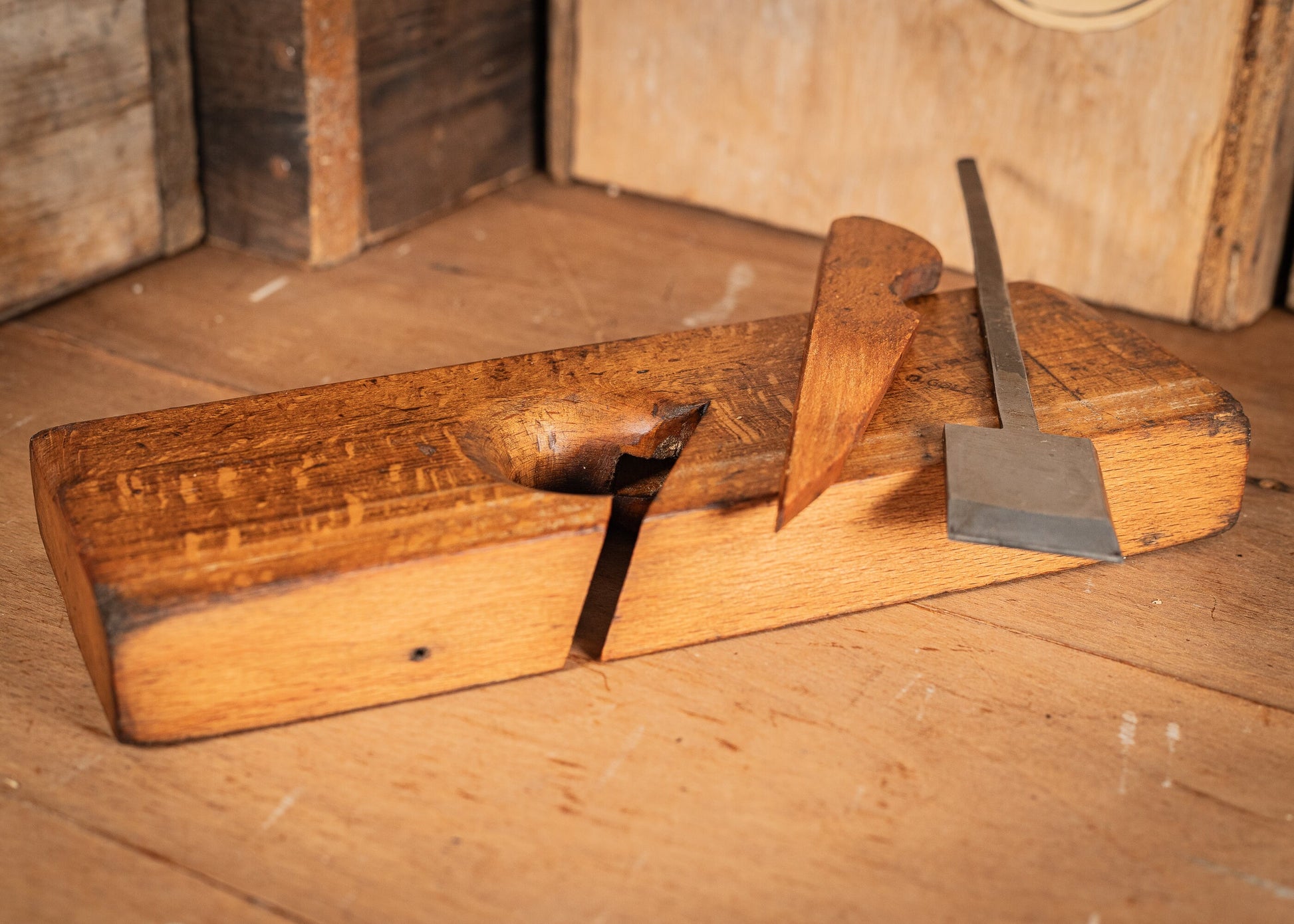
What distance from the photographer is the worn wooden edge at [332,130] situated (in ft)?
3.46

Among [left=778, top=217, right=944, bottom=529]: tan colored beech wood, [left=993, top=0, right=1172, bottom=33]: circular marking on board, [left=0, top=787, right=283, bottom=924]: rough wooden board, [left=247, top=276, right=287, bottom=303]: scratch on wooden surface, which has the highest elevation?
[left=993, top=0, right=1172, bottom=33]: circular marking on board

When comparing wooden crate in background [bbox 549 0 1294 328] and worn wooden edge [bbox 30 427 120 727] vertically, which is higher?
wooden crate in background [bbox 549 0 1294 328]

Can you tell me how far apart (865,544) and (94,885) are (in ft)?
1.38

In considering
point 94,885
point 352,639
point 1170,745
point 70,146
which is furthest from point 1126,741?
point 70,146

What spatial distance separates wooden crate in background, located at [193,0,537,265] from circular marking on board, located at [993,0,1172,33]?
509 mm

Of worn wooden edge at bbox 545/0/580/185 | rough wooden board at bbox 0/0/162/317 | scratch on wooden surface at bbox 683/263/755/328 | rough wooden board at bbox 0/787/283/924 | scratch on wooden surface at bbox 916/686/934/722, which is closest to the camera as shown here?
rough wooden board at bbox 0/787/283/924

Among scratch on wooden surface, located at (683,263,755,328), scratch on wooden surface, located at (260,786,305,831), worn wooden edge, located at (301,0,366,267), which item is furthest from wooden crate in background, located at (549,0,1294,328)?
scratch on wooden surface, located at (260,786,305,831)

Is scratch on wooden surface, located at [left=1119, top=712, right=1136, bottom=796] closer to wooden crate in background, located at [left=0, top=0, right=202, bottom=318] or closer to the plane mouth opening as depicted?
the plane mouth opening

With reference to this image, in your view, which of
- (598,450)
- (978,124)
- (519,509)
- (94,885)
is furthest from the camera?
(978,124)

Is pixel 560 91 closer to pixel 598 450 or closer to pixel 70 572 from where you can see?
pixel 598 450

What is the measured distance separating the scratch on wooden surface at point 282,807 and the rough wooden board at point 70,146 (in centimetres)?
63

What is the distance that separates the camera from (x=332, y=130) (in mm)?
1095

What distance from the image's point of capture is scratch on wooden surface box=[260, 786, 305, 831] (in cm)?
58

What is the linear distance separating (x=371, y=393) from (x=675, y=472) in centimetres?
19
